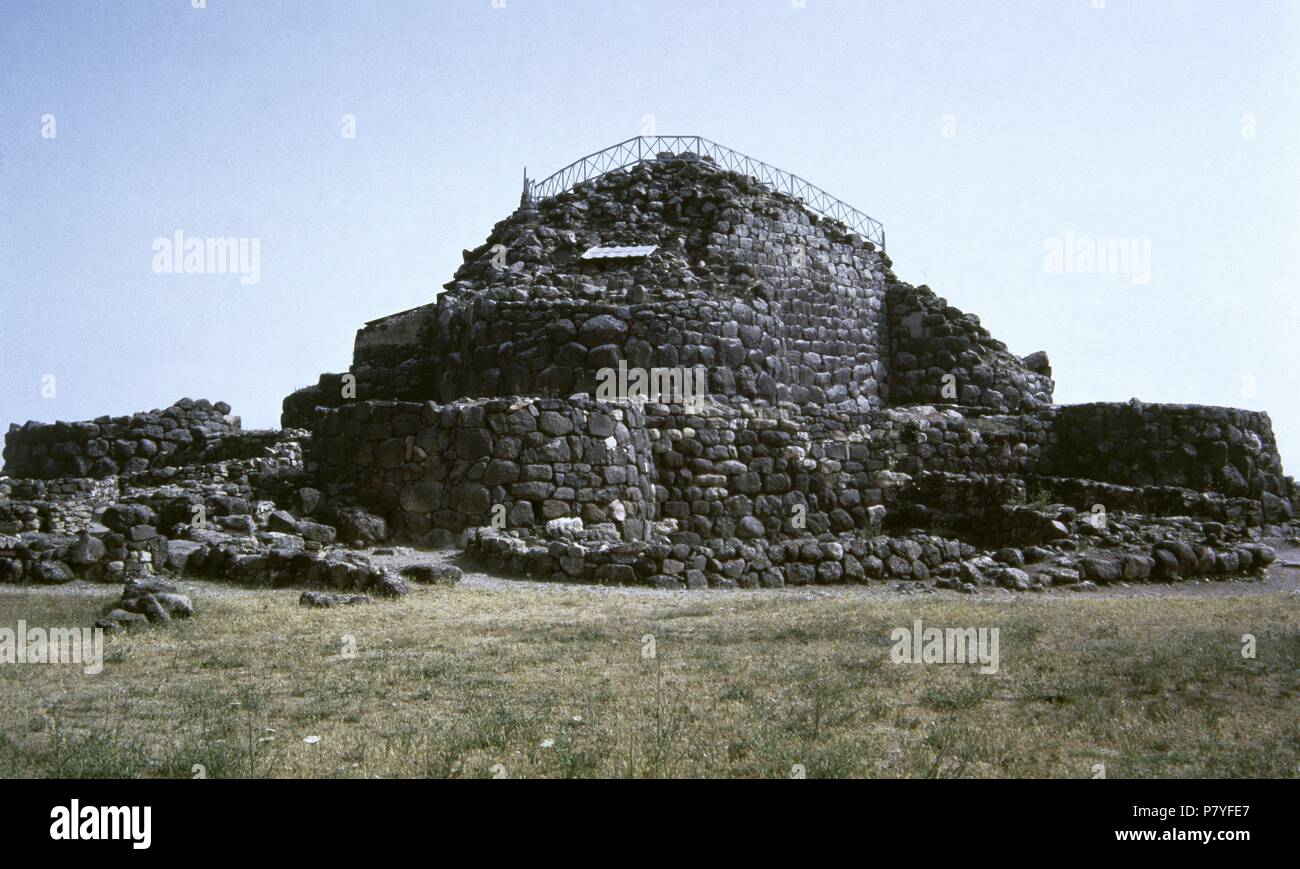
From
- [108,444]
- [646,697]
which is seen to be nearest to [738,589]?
[646,697]

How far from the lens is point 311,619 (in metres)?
9.98

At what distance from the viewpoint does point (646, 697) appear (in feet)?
23.4

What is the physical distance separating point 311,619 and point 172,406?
1501 centimetres

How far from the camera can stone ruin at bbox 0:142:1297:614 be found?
13.6m

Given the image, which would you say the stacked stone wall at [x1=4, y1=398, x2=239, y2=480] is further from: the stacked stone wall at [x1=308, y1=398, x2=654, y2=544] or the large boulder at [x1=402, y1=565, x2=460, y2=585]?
the large boulder at [x1=402, y1=565, x2=460, y2=585]
